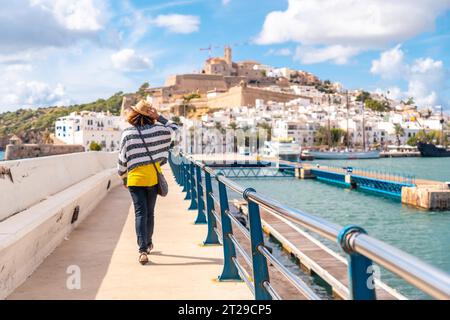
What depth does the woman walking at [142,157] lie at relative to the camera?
5.29 metres

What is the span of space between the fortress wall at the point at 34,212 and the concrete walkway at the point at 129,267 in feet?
0.35

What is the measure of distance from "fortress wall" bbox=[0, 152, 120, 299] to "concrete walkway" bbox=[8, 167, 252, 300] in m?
0.11

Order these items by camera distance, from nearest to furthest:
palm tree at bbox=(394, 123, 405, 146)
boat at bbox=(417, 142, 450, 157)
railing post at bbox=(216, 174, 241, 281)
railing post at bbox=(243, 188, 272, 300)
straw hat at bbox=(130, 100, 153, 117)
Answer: railing post at bbox=(243, 188, 272, 300)
railing post at bbox=(216, 174, 241, 281)
straw hat at bbox=(130, 100, 153, 117)
boat at bbox=(417, 142, 450, 157)
palm tree at bbox=(394, 123, 405, 146)

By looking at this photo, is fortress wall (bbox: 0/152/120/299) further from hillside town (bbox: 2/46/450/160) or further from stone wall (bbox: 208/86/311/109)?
stone wall (bbox: 208/86/311/109)

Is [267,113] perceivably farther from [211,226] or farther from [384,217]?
[211,226]

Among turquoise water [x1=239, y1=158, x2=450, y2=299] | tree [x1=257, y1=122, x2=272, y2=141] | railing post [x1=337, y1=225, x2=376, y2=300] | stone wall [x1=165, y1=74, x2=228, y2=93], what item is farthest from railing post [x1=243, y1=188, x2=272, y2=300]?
stone wall [x1=165, y1=74, x2=228, y2=93]

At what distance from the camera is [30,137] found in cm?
15650

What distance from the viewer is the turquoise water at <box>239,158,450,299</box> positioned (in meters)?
21.3

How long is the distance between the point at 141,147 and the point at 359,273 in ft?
12.3

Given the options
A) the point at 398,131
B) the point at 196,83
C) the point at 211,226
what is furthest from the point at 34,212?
the point at 196,83
